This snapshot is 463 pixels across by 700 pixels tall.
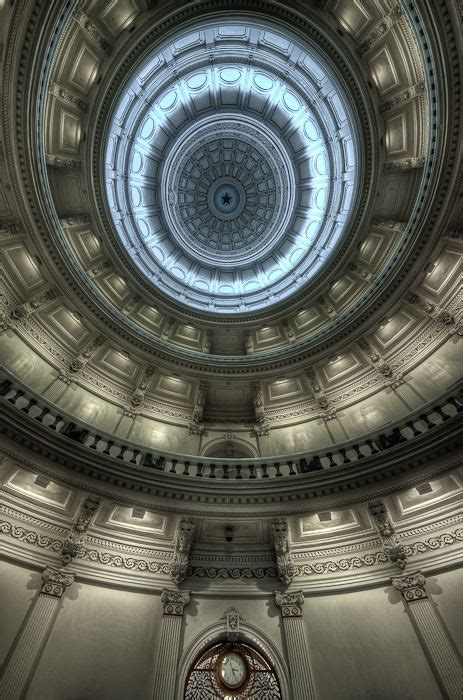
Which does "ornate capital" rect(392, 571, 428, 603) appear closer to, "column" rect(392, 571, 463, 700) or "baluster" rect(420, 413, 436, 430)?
"column" rect(392, 571, 463, 700)

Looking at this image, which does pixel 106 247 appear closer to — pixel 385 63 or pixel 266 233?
pixel 266 233

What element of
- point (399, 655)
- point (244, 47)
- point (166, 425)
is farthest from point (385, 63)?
point (399, 655)

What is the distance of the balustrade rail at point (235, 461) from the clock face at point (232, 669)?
4561 mm

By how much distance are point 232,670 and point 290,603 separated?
2146 mm

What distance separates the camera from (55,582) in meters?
8.71

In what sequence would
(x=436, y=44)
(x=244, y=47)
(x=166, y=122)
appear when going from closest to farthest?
1. (x=436, y=44)
2. (x=244, y=47)
3. (x=166, y=122)

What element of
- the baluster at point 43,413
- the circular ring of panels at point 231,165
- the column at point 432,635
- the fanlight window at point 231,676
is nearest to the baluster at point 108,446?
the baluster at point 43,413

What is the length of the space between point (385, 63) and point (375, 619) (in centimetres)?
1753

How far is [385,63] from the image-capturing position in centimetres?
1226

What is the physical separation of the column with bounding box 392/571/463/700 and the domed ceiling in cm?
456

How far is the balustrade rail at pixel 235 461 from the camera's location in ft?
33.2

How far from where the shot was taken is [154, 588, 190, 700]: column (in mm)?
8094

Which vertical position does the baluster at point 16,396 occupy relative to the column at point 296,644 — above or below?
above

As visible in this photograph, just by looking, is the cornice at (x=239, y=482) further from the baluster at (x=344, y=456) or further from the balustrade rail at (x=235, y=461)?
the baluster at (x=344, y=456)
